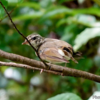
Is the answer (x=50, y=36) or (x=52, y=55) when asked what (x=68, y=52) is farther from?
(x=50, y=36)

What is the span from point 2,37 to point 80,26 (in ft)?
2.59

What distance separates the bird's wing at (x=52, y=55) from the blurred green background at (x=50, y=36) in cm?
49

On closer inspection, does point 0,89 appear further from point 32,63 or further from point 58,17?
point 32,63

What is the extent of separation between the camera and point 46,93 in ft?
8.84

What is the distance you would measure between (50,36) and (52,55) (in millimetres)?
1349

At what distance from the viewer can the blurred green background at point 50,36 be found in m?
2.10

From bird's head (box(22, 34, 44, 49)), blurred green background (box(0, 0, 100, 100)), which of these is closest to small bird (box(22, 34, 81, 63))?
bird's head (box(22, 34, 44, 49))

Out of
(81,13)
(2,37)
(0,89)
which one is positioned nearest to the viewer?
(81,13)

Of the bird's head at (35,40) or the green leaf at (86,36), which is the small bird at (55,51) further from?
the green leaf at (86,36)

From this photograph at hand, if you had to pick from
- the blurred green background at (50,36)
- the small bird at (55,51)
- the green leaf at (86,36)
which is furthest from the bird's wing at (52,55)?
the blurred green background at (50,36)

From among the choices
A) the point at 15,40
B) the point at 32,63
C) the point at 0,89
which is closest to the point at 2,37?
the point at 15,40

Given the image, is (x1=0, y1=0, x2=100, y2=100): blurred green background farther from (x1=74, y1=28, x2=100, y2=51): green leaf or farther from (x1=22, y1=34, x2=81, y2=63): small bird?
(x1=22, y1=34, x2=81, y2=63): small bird

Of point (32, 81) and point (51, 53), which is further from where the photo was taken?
point (32, 81)

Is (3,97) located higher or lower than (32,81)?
lower
